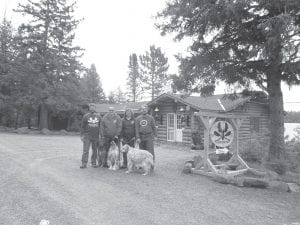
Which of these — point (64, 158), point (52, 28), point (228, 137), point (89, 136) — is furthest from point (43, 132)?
point (228, 137)

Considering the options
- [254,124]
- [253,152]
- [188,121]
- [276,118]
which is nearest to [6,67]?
[188,121]

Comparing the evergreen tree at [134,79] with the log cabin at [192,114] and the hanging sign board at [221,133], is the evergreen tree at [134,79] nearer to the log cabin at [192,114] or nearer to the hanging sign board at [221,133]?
the log cabin at [192,114]

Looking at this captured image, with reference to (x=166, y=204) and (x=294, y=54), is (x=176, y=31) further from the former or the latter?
(x=166, y=204)

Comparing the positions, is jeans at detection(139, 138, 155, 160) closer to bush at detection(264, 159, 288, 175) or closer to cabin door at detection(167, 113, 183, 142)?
bush at detection(264, 159, 288, 175)

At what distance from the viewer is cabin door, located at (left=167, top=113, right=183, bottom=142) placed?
21047 millimetres

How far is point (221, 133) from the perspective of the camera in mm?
9148

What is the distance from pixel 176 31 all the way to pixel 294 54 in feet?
12.2

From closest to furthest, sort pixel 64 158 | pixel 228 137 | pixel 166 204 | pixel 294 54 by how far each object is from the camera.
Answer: pixel 166 204 → pixel 294 54 → pixel 228 137 → pixel 64 158

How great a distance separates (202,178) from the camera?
841cm

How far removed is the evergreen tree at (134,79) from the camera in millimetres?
56531

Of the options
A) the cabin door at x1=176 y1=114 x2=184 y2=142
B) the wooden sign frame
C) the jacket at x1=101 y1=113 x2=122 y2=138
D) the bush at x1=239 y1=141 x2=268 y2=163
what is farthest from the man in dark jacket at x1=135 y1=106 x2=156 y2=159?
the cabin door at x1=176 y1=114 x2=184 y2=142

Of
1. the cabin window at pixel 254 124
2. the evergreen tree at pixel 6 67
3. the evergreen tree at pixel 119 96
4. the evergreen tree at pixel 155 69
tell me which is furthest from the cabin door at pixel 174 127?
the evergreen tree at pixel 119 96

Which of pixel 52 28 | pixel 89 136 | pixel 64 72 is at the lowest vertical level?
pixel 89 136

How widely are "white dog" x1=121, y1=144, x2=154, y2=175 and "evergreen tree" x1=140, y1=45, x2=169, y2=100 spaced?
4426 centimetres
